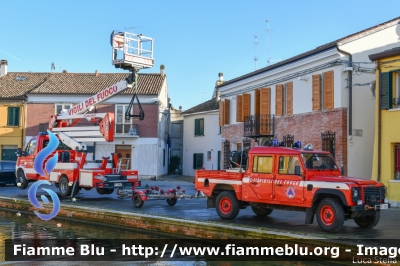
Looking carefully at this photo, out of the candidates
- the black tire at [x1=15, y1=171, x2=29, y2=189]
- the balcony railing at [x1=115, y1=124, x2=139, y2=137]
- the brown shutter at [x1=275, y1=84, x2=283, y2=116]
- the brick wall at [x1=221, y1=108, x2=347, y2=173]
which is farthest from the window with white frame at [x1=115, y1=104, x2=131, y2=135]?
the black tire at [x1=15, y1=171, x2=29, y2=189]

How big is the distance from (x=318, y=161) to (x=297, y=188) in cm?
107

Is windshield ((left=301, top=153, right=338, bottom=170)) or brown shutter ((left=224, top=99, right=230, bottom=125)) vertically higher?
brown shutter ((left=224, top=99, right=230, bottom=125))

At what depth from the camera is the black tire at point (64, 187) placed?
19.8m

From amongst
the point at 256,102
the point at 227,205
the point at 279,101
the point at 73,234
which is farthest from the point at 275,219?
the point at 256,102

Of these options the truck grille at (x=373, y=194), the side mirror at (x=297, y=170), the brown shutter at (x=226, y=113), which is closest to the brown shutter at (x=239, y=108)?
the brown shutter at (x=226, y=113)

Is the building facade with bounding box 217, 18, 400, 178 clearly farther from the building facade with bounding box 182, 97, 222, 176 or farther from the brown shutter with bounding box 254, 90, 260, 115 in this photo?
the building facade with bounding box 182, 97, 222, 176

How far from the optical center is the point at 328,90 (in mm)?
21625

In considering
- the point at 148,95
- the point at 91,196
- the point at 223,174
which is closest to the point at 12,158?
the point at 148,95

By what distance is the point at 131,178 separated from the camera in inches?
774

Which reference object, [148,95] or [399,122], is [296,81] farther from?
[148,95]

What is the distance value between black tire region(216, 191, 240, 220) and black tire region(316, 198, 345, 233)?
265 cm

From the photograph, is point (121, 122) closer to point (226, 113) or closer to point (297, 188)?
point (226, 113)

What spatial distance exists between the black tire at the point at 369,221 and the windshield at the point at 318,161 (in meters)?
1.49

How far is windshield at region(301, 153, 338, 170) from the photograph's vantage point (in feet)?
41.4
